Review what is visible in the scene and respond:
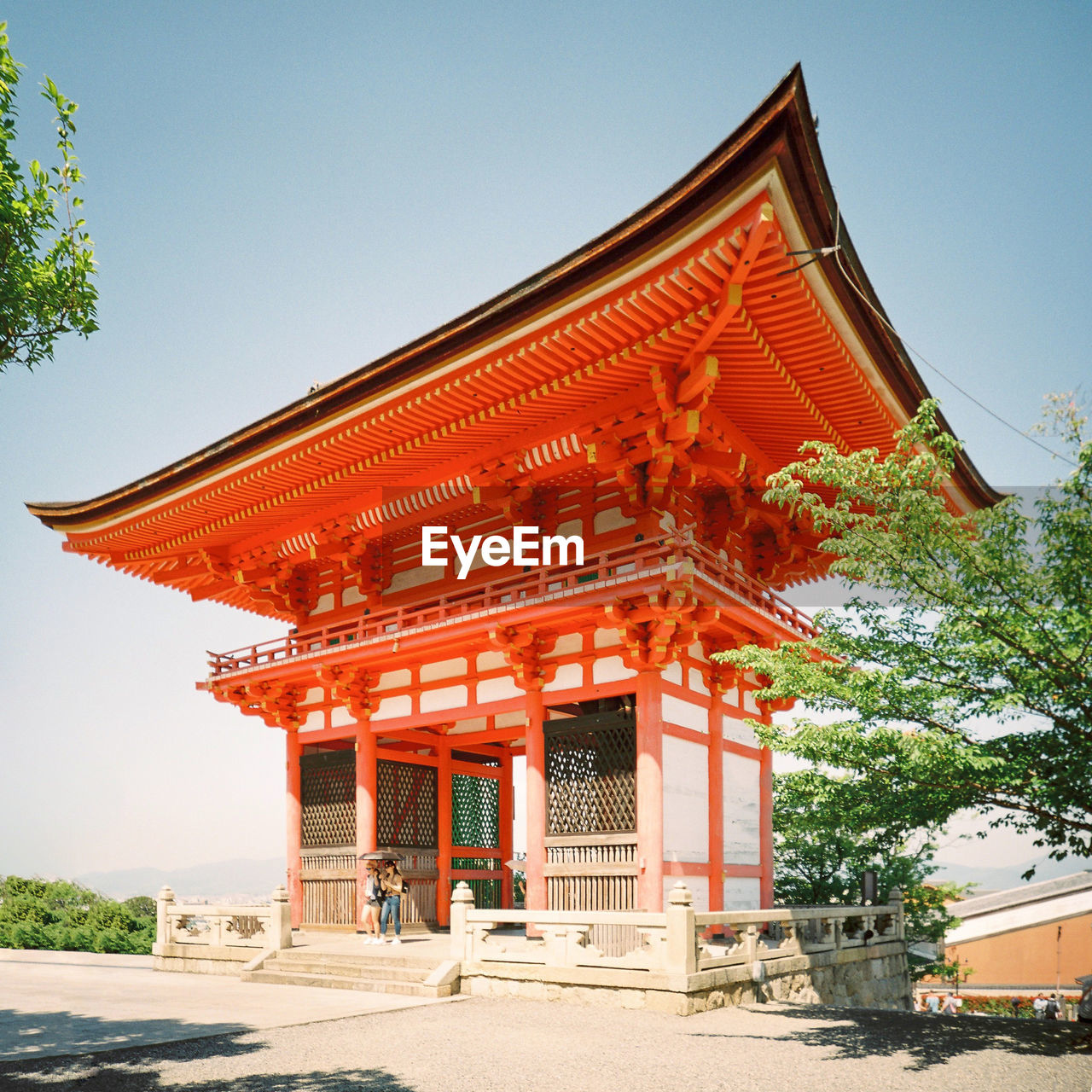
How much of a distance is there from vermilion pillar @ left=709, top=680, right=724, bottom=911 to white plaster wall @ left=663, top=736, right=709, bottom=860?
0.30ft

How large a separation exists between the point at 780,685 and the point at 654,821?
13.2ft

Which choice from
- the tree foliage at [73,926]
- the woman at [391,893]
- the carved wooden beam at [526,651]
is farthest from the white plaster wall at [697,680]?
the tree foliage at [73,926]

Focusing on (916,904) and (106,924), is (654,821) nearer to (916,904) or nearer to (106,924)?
(916,904)

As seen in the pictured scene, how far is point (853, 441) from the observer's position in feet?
53.0

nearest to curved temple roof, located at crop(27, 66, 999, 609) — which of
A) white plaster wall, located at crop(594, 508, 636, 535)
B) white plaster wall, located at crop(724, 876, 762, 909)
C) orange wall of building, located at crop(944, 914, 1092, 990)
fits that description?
white plaster wall, located at crop(594, 508, 636, 535)

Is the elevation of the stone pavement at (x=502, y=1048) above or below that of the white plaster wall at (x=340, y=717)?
below

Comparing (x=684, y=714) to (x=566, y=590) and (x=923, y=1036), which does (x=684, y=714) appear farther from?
(x=923, y=1036)

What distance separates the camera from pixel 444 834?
19844 millimetres

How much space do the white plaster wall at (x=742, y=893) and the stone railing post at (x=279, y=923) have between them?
752cm

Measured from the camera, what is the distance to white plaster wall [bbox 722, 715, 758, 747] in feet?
55.7

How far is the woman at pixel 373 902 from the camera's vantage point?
55.2ft

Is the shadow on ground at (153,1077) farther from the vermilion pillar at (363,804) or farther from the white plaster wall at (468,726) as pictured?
the white plaster wall at (468,726)

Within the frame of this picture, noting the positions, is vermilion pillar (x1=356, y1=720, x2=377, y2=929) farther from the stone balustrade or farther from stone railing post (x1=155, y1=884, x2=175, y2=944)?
stone railing post (x1=155, y1=884, x2=175, y2=944)

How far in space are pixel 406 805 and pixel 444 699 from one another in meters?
2.93
